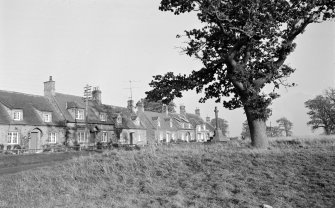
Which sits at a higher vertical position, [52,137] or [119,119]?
[119,119]

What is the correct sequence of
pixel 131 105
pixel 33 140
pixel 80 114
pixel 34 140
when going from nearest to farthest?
pixel 33 140, pixel 34 140, pixel 80 114, pixel 131 105

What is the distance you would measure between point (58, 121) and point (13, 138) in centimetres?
698

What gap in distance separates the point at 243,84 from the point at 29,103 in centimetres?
3410

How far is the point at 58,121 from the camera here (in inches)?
1629

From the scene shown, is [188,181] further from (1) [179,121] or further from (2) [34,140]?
(1) [179,121]

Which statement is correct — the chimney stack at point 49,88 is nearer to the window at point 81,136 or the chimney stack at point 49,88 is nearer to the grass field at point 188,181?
the window at point 81,136

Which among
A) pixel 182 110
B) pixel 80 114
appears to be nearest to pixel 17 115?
pixel 80 114

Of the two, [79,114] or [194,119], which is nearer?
[79,114]

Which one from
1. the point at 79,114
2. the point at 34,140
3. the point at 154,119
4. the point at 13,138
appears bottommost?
the point at 34,140

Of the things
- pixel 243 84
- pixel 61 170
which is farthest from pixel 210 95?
pixel 61 170

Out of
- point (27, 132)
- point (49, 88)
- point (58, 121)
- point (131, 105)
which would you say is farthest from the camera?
point (131, 105)

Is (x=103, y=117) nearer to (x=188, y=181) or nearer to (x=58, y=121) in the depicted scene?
(x=58, y=121)

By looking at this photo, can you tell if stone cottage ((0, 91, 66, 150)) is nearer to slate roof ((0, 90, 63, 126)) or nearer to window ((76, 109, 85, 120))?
slate roof ((0, 90, 63, 126))

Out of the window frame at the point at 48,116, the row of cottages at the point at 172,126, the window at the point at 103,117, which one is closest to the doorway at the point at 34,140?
the window frame at the point at 48,116
